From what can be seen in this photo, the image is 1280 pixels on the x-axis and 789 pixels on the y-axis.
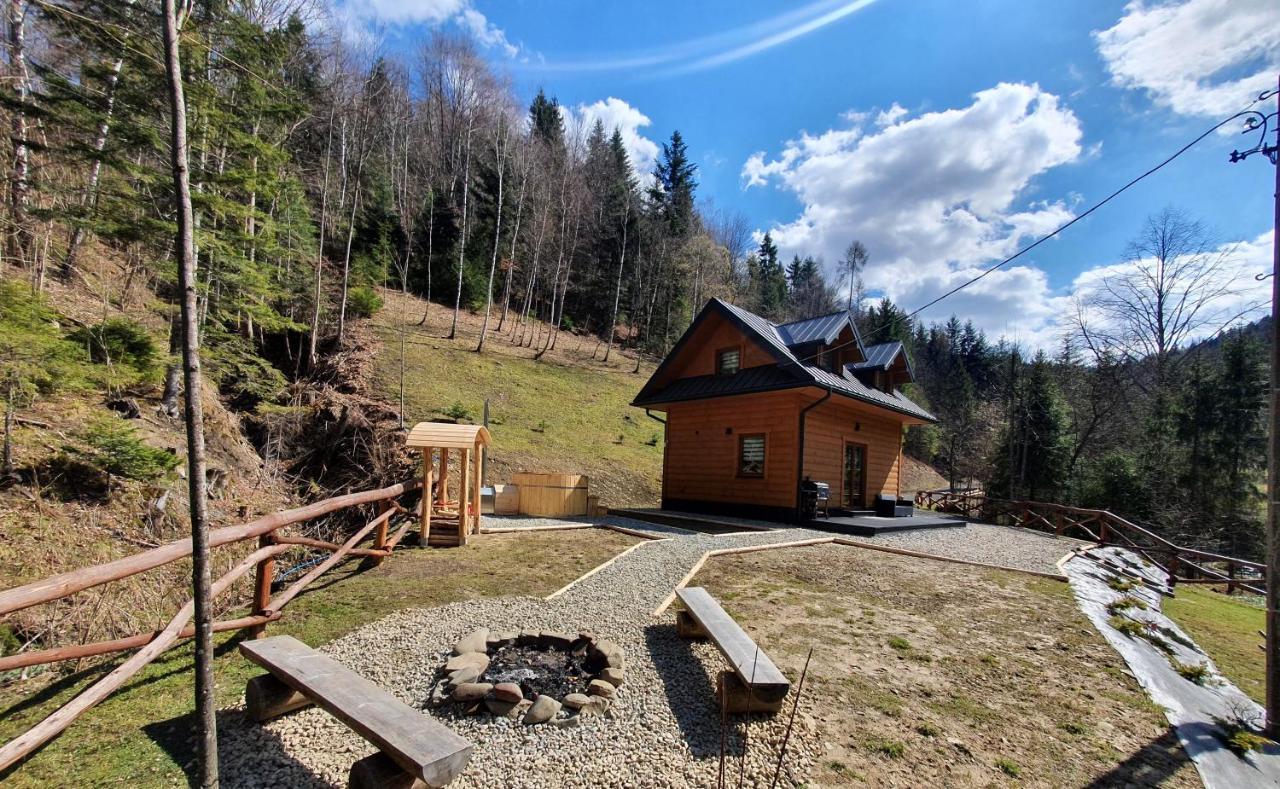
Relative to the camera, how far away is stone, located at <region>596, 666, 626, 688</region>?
132 inches

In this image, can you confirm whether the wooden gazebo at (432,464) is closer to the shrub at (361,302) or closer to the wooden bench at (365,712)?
the wooden bench at (365,712)

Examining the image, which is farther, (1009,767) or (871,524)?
(871,524)

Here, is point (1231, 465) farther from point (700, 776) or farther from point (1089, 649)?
point (700, 776)

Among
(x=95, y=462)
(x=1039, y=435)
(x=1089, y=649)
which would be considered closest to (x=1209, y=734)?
(x=1089, y=649)

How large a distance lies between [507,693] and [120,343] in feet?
31.4

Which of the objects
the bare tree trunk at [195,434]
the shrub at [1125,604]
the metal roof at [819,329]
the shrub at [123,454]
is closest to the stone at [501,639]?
the bare tree trunk at [195,434]

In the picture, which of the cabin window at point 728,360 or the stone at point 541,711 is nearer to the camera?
the stone at point 541,711

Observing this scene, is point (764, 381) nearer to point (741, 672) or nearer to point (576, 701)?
point (741, 672)

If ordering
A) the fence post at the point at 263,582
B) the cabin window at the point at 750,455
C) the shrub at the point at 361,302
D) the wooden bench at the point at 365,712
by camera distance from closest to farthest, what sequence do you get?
the wooden bench at the point at 365,712, the fence post at the point at 263,582, the cabin window at the point at 750,455, the shrub at the point at 361,302

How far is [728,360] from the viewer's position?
525 inches

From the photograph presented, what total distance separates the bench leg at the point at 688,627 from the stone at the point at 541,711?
148 cm

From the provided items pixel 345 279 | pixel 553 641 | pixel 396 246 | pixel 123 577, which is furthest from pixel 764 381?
pixel 396 246

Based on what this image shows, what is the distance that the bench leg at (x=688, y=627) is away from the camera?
4.23 m

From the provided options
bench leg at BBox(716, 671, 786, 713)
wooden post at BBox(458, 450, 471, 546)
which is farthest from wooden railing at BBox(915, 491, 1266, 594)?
wooden post at BBox(458, 450, 471, 546)
